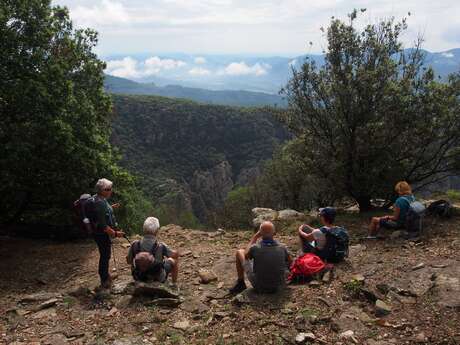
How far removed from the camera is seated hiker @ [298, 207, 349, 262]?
→ 9.18 meters

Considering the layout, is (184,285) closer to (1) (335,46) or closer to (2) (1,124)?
(2) (1,124)

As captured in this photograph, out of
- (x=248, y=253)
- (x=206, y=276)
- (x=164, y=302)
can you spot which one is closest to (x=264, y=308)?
(x=248, y=253)

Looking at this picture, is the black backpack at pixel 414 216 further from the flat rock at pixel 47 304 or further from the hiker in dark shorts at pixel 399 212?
the flat rock at pixel 47 304

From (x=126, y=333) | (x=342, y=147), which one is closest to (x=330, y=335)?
(x=126, y=333)

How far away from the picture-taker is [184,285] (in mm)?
9578

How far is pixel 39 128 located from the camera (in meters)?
12.0

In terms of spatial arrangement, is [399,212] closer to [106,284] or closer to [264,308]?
[264,308]

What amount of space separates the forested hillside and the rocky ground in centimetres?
9957

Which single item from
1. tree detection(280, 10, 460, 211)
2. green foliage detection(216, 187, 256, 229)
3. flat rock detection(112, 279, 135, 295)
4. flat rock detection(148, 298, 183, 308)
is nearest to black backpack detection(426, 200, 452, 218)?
tree detection(280, 10, 460, 211)

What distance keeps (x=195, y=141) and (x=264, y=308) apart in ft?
415

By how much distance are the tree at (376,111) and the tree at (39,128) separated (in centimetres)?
823

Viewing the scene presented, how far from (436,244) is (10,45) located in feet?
43.9

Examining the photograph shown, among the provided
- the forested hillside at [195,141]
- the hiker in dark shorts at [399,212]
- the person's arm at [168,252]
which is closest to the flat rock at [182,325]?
the person's arm at [168,252]

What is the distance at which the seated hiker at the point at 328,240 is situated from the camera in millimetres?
9180
